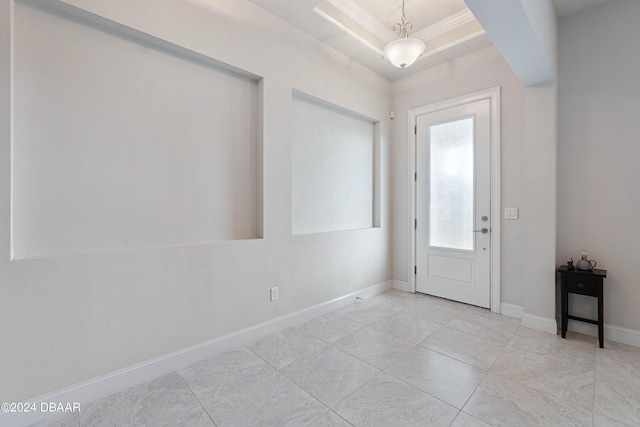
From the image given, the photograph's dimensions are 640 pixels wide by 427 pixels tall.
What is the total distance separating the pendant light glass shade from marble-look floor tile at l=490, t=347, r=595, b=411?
2.62m

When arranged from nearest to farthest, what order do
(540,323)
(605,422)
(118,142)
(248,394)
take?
(605,422) < (248,394) < (118,142) < (540,323)

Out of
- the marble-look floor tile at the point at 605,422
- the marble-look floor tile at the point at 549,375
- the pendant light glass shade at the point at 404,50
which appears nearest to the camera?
the marble-look floor tile at the point at 605,422

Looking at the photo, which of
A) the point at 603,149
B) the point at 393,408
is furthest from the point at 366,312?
the point at 603,149

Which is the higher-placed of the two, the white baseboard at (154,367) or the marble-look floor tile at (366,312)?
the white baseboard at (154,367)

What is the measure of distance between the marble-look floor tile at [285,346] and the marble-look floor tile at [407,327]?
28.3 inches

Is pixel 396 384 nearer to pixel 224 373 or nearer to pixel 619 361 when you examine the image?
pixel 224 373

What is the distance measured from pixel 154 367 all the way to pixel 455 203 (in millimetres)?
3505

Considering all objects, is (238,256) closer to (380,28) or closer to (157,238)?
(157,238)

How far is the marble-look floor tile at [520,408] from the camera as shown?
61.8 inches

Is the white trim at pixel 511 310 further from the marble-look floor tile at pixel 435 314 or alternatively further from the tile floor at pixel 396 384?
the marble-look floor tile at pixel 435 314

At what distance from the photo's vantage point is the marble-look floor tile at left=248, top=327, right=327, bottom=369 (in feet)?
7.41

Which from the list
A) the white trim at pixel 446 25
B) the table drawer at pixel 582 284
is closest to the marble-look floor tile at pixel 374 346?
the table drawer at pixel 582 284

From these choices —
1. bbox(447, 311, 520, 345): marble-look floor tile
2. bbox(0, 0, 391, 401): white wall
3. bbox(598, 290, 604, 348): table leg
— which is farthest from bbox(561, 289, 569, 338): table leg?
bbox(0, 0, 391, 401): white wall

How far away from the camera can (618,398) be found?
1.75 m
